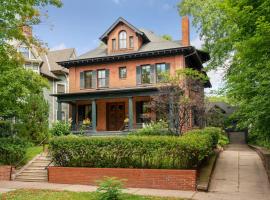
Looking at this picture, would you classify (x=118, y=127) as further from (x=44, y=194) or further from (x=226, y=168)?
(x=44, y=194)

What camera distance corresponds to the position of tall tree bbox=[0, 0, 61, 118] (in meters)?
15.6

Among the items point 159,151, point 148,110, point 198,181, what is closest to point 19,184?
point 159,151

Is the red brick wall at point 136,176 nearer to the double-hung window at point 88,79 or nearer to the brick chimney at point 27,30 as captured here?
the brick chimney at point 27,30

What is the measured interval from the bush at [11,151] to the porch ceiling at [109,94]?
978cm

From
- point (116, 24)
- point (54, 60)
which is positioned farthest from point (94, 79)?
point (54, 60)

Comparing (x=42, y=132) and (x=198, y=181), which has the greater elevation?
(x=42, y=132)

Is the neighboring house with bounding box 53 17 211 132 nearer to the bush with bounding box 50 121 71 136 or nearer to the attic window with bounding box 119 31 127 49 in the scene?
the attic window with bounding box 119 31 127 49

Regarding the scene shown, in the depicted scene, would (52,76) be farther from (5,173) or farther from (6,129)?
(5,173)

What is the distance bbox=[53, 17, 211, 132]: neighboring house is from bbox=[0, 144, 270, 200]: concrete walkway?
33.2 feet

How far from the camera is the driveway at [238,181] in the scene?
35.5 feet

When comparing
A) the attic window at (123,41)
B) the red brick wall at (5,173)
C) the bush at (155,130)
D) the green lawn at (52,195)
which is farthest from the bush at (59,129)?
the green lawn at (52,195)

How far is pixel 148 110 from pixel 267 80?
1798cm

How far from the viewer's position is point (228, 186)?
40.0 ft

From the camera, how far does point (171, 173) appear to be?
485 inches
